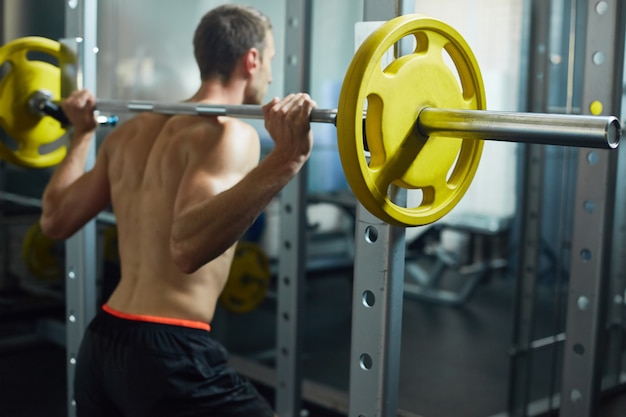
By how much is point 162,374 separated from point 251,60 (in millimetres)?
698

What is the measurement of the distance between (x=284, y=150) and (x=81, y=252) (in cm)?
96

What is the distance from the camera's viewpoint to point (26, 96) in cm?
200

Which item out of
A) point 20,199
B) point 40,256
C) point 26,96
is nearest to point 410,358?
point 40,256

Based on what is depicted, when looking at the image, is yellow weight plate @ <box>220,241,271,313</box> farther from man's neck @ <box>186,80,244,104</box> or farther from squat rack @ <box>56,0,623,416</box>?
man's neck @ <box>186,80,244,104</box>

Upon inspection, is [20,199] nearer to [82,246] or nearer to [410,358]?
[82,246]

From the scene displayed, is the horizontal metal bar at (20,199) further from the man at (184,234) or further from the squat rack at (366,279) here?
the man at (184,234)

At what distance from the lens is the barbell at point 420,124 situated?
3.26 feet

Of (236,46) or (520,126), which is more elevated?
(236,46)

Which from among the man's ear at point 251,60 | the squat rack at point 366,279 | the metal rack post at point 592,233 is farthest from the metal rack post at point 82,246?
the metal rack post at point 592,233

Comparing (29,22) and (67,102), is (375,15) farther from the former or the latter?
(29,22)

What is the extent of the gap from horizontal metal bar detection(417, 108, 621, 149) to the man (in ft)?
1.08

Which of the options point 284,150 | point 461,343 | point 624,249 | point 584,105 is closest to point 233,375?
point 284,150

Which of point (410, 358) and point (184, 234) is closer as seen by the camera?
point (184, 234)

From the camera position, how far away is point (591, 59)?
1.55m
